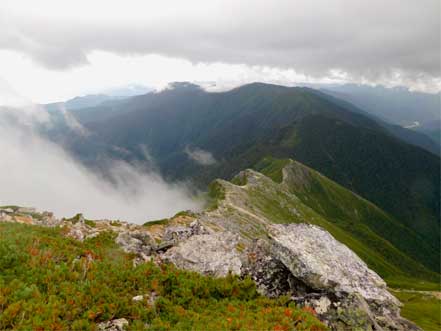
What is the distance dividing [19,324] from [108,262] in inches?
296

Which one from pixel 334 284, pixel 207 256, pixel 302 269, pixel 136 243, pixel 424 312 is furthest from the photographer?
pixel 424 312

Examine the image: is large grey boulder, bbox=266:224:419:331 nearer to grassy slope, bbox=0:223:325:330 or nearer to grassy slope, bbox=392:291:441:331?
grassy slope, bbox=0:223:325:330

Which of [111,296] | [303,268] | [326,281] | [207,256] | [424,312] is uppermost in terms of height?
[303,268]

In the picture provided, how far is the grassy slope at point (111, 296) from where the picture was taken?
14961 mm

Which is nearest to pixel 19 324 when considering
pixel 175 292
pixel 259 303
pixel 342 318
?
pixel 175 292

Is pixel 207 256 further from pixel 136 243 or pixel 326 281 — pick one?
pixel 326 281

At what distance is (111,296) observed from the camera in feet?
55.4

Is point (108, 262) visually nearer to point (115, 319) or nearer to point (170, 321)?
point (115, 319)

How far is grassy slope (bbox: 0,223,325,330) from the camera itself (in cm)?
1496

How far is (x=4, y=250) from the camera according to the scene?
64.6 feet

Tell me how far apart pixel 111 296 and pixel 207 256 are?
9838mm

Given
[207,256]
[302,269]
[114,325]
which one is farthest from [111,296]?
[302,269]

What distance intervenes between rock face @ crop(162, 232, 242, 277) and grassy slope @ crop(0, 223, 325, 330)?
2451mm

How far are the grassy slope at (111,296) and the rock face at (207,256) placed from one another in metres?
2.45
